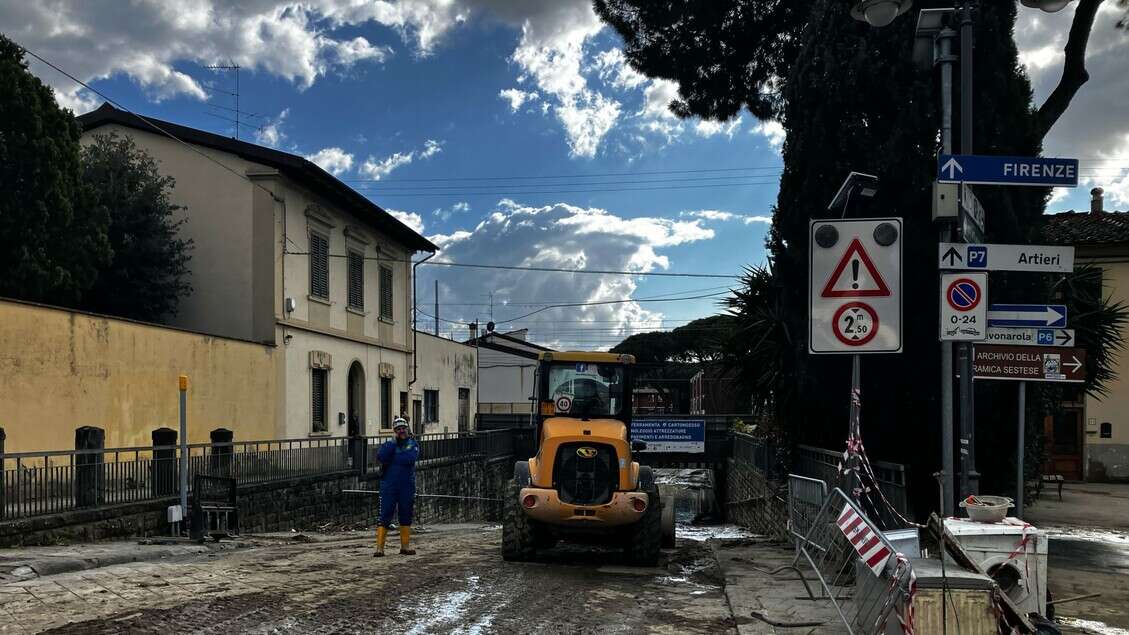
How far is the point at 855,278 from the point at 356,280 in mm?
21743

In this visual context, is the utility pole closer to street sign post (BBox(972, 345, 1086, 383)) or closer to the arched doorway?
street sign post (BBox(972, 345, 1086, 383))

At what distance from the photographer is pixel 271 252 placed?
865 inches

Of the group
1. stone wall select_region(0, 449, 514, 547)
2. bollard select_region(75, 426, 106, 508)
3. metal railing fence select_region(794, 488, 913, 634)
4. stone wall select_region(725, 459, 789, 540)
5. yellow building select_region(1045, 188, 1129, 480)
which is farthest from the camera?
yellow building select_region(1045, 188, 1129, 480)

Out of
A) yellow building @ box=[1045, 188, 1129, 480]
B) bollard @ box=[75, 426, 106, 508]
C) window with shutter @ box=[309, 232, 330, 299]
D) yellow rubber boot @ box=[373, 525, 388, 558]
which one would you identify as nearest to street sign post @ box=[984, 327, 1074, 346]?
yellow rubber boot @ box=[373, 525, 388, 558]

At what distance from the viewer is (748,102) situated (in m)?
17.8

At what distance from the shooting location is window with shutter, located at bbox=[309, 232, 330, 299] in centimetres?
2420

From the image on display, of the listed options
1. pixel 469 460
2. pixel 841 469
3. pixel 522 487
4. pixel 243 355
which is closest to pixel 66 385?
pixel 243 355

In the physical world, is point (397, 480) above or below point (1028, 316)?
below

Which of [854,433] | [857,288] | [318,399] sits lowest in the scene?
[318,399]

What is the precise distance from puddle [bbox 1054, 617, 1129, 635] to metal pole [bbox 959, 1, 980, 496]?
49.9 inches

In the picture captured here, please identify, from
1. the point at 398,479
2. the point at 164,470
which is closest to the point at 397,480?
the point at 398,479

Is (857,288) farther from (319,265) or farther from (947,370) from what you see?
(319,265)

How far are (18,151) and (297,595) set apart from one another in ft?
47.5

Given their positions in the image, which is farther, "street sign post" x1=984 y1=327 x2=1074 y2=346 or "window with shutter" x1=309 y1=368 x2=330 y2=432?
"window with shutter" x1=309 y1=368 x2=330 y2=432
